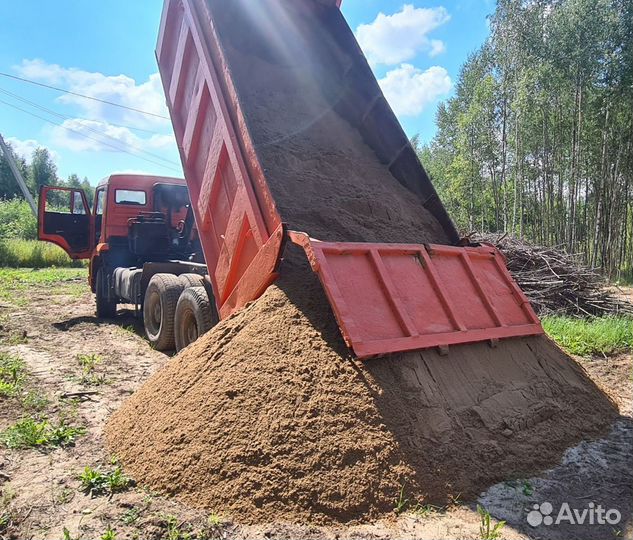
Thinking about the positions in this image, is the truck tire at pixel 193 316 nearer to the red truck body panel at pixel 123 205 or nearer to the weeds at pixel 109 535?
the weeds at pixel 109 535

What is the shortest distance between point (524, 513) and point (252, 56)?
4359 mm

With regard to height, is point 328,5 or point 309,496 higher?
point 328,5

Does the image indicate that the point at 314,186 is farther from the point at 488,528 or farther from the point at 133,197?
the point at 133,197

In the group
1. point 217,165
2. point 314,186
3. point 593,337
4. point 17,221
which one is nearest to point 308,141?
point 314,186

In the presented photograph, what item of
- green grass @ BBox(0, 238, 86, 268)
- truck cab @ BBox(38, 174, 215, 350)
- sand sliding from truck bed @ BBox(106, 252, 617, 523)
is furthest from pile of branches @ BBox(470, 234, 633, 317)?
green grass @ BBox(0, 238, 86, 268)

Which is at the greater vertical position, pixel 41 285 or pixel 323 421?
pixel 323 421

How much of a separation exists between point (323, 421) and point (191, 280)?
354 centimetres

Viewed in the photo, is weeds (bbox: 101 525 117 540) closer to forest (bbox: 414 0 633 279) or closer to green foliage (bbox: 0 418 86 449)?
green foliage (bbox: 0 418 86 449)

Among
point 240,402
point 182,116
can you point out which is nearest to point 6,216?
point 182,116

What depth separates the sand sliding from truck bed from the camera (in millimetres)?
2180

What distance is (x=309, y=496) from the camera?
2.12m

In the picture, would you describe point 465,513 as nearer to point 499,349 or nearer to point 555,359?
point 499,349

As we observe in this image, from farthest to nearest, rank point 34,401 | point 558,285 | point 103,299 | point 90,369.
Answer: point 103,299 → point 558,285 → point 90,369 → point 34,401

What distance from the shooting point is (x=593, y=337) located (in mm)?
5555
